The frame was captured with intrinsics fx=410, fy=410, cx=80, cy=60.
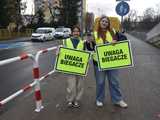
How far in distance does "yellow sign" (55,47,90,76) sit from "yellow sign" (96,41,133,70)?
11.9 inches

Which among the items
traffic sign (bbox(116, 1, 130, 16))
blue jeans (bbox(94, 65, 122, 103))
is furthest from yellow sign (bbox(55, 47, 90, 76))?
traffic sign (bbox(116, 1, 130, 16))

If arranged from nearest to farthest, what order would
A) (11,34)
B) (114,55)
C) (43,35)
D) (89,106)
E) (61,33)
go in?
(114,55) < (89,106) < (43,35) < (61,33) < (11,34)

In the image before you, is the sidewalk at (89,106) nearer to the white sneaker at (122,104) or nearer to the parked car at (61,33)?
the white sneaker at (122,104)

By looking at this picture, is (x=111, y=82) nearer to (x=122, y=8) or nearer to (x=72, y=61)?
(x=72, y=61)

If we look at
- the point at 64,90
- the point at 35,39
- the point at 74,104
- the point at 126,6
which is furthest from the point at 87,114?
the point at 35,39

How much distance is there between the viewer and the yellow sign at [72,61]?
8117 millimetres

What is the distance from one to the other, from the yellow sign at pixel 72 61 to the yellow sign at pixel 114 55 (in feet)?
0.99

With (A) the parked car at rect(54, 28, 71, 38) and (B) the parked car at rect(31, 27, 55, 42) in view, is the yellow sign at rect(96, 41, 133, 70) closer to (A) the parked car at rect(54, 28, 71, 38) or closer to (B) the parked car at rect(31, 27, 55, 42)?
(B) the parked car at rect(31, 27, 55, 42)

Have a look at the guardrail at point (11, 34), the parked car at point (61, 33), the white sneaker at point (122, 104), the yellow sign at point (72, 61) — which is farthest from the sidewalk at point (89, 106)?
the parked car at point (61, 33)

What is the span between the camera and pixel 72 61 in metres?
8.21

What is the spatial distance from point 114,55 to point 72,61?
85 centimetres

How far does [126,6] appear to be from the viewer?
656 inches

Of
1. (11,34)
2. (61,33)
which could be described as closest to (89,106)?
(61,33)

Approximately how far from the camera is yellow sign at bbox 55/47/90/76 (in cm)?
812
